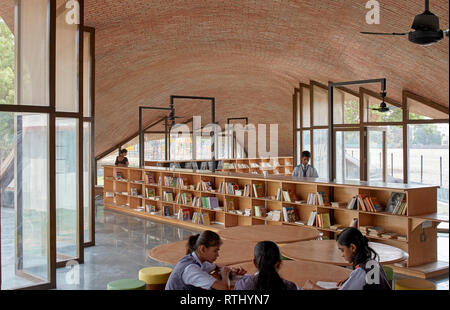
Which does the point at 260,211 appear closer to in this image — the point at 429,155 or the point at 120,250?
the point at 120,250

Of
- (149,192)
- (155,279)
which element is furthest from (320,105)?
(155,279)

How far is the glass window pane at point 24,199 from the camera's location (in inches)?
211

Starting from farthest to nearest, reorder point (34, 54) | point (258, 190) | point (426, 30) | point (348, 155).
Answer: point (348, 155) < point (258, 190) < point (34, 54) < point (426, 30)

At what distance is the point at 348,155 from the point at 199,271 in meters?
10.5

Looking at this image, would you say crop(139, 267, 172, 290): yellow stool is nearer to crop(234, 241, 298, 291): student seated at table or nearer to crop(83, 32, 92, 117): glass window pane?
crop(234, 241, 298, 291): student seated at table

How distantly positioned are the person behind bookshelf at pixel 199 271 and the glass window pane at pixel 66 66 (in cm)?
439

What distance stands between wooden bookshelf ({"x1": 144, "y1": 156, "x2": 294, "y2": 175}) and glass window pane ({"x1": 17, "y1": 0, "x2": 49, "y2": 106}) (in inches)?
356

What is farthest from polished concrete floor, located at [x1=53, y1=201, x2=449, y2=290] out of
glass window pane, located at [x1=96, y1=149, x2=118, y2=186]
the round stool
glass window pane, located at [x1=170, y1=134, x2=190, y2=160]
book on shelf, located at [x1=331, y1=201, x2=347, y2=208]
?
glass window pane, located at [x1=170, y1=134, x2=190, y2=160]

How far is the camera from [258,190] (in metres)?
8.88

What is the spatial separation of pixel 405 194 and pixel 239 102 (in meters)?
13.9

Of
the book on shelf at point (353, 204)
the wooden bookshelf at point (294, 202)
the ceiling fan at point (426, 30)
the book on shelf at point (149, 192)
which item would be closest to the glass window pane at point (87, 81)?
the wooden bookshelf at point (294, 202)

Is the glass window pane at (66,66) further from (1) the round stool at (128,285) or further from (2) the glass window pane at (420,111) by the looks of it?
(2) the glass window pane at (420,111)

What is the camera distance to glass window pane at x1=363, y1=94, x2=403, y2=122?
1131cm
